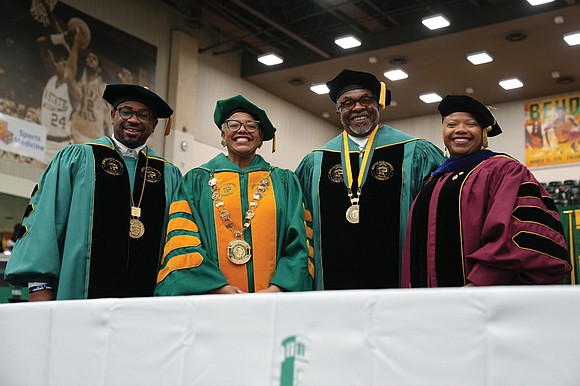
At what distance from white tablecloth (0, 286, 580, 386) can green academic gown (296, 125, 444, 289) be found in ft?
4.57

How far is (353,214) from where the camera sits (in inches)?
135

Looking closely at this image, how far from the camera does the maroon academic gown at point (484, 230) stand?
2656 millimetres

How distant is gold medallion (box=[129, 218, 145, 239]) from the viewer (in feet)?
11.4

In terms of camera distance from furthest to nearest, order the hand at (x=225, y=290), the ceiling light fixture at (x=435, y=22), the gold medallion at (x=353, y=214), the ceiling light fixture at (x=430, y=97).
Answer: the ceiling light fixture at (x=430, y=97) → the ceiling light fixture at (x=435, y=22) → the gold medallion at (x=353, y=214) → the hand at (x=225, y=290)

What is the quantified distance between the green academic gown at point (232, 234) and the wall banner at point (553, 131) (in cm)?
1174

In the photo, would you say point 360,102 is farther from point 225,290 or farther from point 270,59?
point 270,59

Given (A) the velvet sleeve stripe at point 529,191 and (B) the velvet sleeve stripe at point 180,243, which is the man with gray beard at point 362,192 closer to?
(B) the velvet sleeve stripe at point 180,243

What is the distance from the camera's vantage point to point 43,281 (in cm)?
322

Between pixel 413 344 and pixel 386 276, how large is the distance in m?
1.70

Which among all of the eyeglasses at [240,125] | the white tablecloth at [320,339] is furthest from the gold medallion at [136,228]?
the white tablecloth at [320,339]

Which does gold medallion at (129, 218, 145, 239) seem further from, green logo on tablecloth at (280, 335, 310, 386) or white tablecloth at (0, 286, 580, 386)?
green logo on tablecloth at (280, 335, 310, 386)

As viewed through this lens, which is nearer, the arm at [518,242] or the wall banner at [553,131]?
the arm at [518,242]

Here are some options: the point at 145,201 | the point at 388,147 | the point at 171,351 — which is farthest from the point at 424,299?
the point at 145,201

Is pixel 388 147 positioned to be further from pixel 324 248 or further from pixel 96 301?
pixel 96 301
